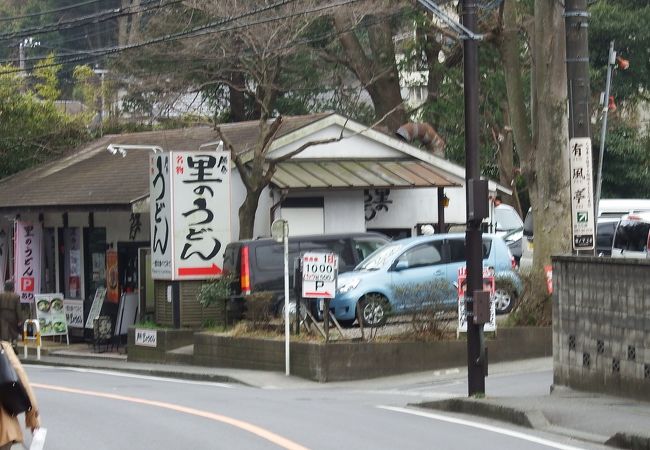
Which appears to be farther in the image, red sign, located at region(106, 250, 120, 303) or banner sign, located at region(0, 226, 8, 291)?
banner sign, located at region(0, 226, 8, 291)

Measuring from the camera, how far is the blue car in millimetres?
22734

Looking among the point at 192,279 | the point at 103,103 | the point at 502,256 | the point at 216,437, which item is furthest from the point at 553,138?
the point at 103,103

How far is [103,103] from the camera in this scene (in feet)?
173

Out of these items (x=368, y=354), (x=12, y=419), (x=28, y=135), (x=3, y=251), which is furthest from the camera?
(x=28, y=135)

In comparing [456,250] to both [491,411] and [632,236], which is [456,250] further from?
[491,411]

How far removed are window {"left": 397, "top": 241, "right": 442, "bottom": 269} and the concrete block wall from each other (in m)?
7.34

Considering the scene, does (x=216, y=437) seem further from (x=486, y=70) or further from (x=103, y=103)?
(x=103, y=103)

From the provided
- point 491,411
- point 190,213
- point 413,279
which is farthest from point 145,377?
point 491,411

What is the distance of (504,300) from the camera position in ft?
81.9

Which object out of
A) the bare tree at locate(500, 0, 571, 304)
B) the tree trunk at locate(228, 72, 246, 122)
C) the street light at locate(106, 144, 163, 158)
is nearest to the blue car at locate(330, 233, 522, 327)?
the bare tree at locate(500, 0, 571, 304)

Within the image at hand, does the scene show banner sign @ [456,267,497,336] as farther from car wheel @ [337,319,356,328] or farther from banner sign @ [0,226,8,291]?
banner sign @ [0,226,8,291]

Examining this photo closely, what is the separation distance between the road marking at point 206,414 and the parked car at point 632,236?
13.1 metres

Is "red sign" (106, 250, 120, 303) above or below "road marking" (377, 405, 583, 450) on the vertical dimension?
above

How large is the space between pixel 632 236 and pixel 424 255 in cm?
555
